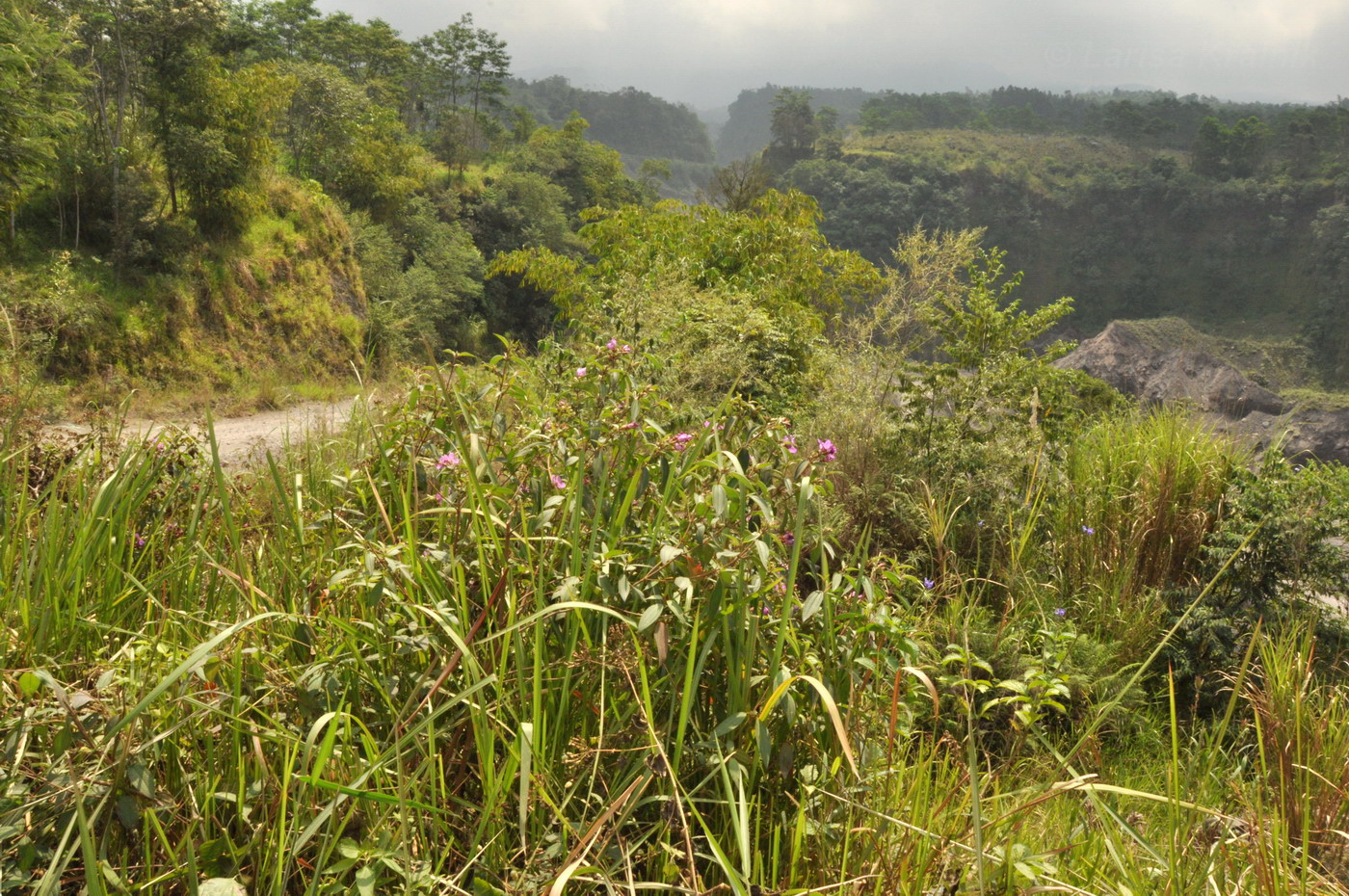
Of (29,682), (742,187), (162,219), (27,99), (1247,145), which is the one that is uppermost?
(1247,145)

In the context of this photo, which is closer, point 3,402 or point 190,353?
point 3,402

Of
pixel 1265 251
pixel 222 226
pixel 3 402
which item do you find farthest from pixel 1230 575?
pixel 1265 251

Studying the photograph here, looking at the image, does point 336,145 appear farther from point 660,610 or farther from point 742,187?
point 660,610

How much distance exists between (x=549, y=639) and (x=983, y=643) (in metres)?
2.24

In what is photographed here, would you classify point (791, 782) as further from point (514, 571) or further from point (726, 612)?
point (514, 571)

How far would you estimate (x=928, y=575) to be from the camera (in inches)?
163

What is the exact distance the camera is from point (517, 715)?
1.29m

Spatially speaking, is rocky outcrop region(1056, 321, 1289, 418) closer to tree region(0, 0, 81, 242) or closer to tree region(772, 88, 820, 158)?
tree region(0, 0, 81, 242)

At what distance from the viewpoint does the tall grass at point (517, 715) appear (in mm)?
1064

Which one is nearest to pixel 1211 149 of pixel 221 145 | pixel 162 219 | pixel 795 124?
pixel 795 124

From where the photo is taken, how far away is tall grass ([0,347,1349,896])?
1.06 meters

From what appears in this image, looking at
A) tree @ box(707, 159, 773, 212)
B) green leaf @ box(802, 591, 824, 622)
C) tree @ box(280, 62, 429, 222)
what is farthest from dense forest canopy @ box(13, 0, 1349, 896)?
tree @ box(280, 62, 429, 222)

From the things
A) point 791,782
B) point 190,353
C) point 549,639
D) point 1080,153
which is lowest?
point 190,353

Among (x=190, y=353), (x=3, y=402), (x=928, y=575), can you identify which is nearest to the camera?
(x=3, y=402)
